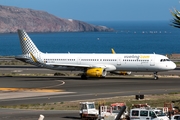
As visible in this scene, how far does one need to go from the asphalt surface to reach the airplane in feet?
4.86

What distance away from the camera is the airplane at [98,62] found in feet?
252

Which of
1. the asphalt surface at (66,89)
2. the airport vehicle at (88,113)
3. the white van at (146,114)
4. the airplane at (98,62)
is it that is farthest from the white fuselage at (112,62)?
the white van at (146,114)

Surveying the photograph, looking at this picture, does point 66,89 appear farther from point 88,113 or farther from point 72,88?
point 88,113

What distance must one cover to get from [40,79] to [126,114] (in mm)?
40980

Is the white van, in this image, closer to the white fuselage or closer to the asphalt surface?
the asphalt surface

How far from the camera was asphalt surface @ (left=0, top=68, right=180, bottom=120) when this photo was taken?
46219 mm

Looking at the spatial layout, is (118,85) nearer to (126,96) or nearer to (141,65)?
(141,65)

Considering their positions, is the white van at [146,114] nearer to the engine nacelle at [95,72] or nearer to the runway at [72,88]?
the runway at [72,88]

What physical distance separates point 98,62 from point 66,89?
45.1 feet

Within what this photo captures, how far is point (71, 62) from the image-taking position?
81.2 m

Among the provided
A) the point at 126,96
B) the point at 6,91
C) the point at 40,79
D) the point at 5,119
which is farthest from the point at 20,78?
the point at 5,119

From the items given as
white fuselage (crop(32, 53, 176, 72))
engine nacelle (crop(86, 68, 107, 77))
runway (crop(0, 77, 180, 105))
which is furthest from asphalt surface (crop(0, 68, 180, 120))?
white fuselage (crop(32, 53, 176, 72))

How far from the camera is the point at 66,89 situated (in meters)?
67.1

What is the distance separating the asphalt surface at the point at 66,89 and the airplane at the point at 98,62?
1482 millimetres
